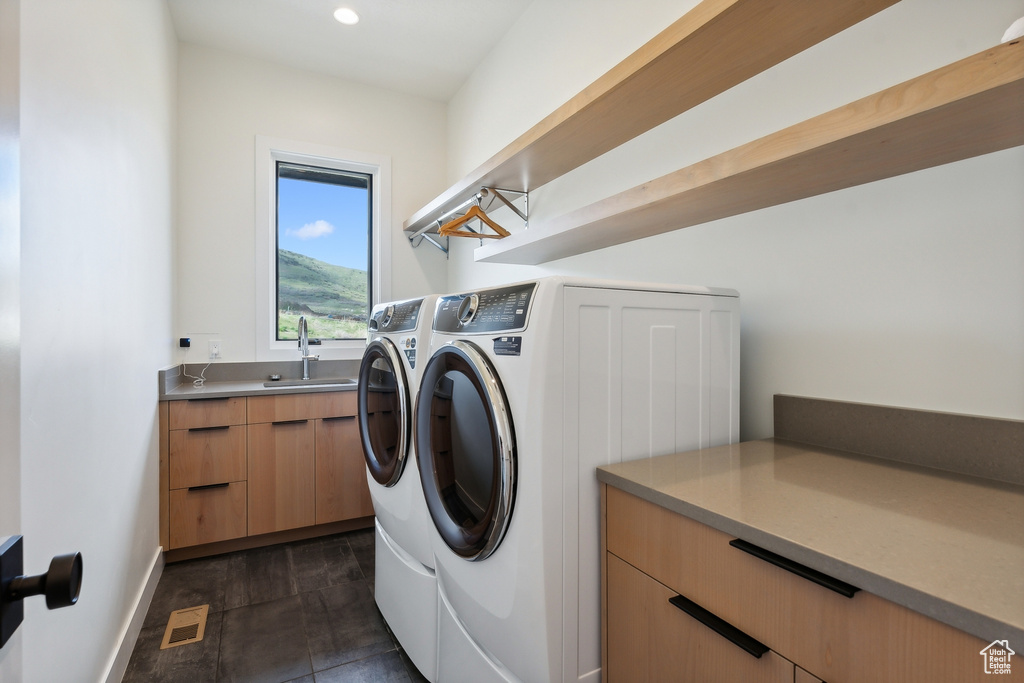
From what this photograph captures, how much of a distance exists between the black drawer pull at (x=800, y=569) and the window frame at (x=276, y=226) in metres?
3.02

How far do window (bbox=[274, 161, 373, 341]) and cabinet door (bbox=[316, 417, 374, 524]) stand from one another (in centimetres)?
84

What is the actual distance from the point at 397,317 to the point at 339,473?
4.65 feet

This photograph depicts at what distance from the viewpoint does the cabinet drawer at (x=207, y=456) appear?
247cm

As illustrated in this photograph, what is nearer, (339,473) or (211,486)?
(211,486)

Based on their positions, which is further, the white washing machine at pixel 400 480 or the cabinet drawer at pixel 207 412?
the cabinet drawer at pixel 207 412

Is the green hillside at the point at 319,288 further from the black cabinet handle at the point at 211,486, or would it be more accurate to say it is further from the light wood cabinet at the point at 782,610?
the light wood cabinet at the point at 782,610

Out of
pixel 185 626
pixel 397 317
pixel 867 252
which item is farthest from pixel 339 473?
pixel 867 252

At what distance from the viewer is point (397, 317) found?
1820mm

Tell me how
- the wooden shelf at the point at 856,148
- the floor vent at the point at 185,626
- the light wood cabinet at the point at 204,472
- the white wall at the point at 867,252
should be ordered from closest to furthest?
the wooden shelf at the point at 856,148
the white wall at the point at 867,252
the floor vent at the point at 185,626
the light wood cabinet at the point at 204,472

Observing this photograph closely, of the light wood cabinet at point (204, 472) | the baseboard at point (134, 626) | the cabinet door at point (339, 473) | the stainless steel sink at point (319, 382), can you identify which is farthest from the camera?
the stainless steel sink at point (319, 382)

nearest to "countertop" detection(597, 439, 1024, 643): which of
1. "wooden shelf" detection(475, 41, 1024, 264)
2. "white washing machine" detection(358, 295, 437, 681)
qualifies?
"wooden shelf" detection(475, 41, 1024, 264)

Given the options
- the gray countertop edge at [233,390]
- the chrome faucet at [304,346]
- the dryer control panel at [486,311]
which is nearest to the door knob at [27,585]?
the dryer control panel at [486,311]

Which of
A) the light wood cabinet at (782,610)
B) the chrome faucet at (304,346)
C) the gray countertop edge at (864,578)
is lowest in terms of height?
the light wood cabinet at (782,610)

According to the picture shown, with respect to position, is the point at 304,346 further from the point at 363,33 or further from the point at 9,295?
the point at 9,295
